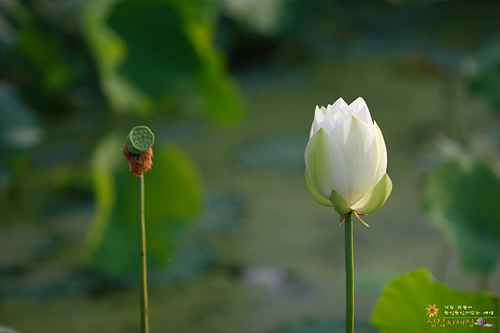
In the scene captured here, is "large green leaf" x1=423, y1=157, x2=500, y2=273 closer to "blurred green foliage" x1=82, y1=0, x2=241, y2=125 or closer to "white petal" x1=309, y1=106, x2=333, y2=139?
"white petal" x1=309, y1=106, x2=333, y2=139

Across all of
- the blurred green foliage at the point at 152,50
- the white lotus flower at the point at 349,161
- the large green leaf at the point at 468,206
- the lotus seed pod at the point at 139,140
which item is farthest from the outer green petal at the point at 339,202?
the blurred green foliage at the point at 152,50

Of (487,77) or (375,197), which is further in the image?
(487,77)

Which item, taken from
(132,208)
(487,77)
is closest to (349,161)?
(132,208)

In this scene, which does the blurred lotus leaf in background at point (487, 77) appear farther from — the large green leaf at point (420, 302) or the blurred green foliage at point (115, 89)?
the large green leaf at point (420, 302)

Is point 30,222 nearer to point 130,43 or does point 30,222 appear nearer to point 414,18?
point 130,43

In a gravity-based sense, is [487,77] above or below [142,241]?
above

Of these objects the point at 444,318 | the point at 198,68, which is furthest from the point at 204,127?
the point at 444,318

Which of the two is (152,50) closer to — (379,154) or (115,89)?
(115,89)
